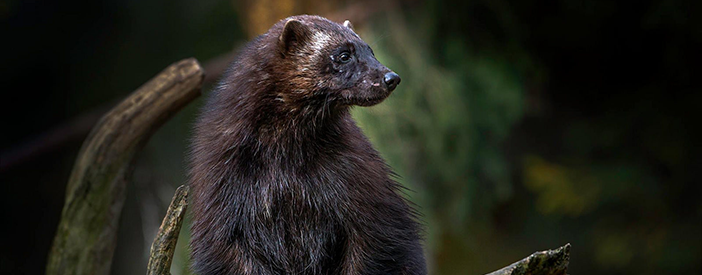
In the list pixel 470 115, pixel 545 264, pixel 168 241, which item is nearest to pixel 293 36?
pixel 168 241

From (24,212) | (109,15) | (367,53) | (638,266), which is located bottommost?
(367,53)

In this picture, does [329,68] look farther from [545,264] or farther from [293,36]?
[545,264]

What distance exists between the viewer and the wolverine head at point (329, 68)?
9.70 ft

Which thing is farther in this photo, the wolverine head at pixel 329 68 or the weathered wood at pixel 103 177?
the weathered wood at pixel 103 177

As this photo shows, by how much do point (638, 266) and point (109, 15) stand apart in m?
5.19

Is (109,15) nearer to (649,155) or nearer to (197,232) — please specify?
(197,232)

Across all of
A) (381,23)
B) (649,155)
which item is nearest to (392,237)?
(381,23)

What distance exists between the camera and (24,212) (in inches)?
275

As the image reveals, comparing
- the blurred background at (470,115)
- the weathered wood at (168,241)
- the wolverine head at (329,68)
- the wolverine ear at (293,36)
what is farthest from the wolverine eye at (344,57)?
the blurred background at (470,115)

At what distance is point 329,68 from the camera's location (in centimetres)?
302

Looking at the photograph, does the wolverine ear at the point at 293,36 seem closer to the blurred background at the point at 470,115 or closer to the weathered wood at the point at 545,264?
the weathered wood at the point at 545,264

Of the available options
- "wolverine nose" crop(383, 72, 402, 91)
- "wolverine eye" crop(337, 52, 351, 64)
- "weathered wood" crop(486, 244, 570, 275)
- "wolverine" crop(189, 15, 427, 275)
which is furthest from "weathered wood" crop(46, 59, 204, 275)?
"weathered wood" crop(486, 244, 570, 275)

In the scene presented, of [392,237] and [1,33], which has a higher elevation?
[1,33]

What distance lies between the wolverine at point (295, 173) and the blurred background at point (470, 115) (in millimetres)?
2505
